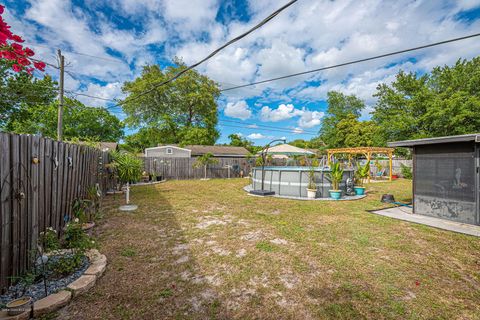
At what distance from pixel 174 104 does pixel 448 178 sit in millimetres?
27878

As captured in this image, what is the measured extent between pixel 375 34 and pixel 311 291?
6002 millimetres

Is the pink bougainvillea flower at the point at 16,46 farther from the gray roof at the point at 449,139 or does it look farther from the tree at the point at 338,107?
the tree at the point at 338,107

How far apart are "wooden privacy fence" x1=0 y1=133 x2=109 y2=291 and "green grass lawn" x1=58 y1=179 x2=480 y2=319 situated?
83cm

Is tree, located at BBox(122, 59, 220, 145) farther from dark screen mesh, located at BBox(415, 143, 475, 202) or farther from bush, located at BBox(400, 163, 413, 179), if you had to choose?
dark screen mesh, located at BBox(415, 143, 475, 202)

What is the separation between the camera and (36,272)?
245 cm

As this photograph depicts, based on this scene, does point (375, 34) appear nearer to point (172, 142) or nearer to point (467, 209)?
point (467, 209)

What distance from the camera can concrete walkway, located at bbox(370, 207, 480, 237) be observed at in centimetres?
480

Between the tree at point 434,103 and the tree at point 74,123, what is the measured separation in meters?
28.4

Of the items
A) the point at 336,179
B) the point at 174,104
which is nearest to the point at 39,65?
the point at 336,179

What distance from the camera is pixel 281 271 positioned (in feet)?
9.78

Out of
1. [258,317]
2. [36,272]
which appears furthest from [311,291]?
[36,272]

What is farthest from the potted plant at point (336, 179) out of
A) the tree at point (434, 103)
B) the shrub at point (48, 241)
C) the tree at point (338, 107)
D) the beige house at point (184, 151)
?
the tree at point (338, 107)

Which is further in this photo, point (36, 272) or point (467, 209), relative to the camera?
point (467, 209)

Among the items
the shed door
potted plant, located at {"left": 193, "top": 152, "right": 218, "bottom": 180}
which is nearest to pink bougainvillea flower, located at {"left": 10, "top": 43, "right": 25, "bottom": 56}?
the shed door
